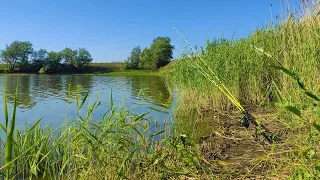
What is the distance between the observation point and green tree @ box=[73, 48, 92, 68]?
82938mm

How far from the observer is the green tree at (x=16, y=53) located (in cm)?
7844

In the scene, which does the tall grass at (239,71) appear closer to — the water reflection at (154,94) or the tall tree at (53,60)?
the water reflection at (154,94)

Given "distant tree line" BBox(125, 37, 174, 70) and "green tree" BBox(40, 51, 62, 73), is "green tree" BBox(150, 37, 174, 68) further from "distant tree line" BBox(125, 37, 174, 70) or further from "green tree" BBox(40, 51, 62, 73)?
"green tree" BBox(40, 51, 62, 73)

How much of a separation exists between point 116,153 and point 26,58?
87664mm

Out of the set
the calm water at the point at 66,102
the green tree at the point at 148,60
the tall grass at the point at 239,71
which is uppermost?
the green tree at the point at 148,60

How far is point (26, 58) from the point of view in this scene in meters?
80.8

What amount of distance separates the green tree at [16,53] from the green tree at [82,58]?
13.7m

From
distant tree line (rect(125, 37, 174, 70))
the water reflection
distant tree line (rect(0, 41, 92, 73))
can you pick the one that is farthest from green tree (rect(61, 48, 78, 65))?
the water reflection

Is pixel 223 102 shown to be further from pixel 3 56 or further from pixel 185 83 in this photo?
pixel 3 56

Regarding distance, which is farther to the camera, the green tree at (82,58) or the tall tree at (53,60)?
the green tree at (82,58)

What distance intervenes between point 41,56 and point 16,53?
6681 millimetres

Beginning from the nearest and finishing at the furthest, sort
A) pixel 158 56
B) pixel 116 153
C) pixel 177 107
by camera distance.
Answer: pixel 116 153, pixel 177 107, pixel 158 56

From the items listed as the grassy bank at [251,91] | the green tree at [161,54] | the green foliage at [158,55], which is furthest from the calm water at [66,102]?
the green foliage at [158,55]

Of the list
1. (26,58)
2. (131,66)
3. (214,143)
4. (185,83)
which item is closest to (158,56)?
(131,66)
